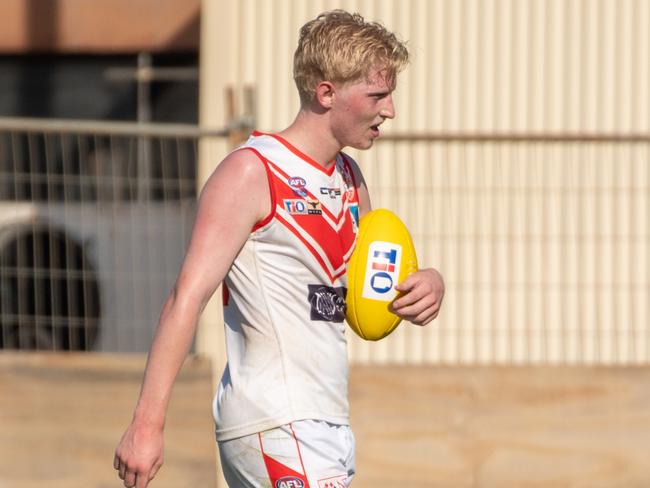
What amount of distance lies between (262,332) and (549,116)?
6.06 m

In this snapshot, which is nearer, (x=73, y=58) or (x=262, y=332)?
(x=262, y=332)

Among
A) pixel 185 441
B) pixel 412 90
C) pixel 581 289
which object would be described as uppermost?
pixel 412 90

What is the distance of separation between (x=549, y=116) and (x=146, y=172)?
2.88 meters

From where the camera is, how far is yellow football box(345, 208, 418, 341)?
373cm

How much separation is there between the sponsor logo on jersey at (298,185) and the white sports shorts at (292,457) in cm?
62

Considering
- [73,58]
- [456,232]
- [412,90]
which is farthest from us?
[73,58]

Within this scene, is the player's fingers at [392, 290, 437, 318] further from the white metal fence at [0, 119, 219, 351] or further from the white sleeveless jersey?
the white metal fence at [0, 119, 219, 351]

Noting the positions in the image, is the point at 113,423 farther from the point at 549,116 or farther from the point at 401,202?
the point at 549,116

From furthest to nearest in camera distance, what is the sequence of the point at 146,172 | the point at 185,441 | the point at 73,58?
the point at 73,58 < the point at 146,172 < the point at 185,441

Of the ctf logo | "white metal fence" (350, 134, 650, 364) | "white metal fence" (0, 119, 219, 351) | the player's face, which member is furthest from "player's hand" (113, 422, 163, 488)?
"white metal fence" (350, 134, 650, 364)

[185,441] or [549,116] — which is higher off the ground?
[549,116]

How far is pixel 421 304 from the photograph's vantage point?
3.59m

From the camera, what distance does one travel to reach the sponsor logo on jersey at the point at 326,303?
11.7 ft

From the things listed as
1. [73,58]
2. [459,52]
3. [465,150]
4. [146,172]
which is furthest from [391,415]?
[73,58]
